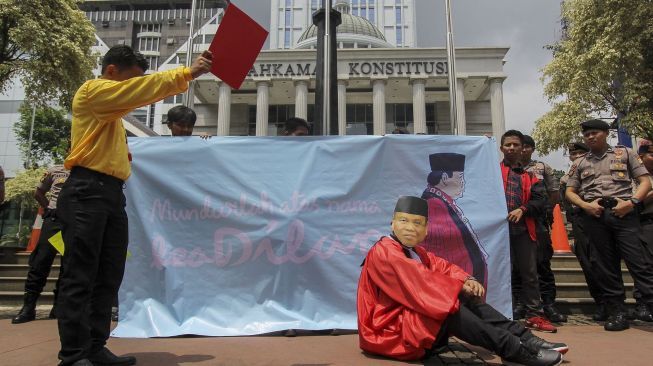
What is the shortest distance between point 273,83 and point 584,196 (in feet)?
104

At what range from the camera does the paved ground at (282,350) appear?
272 cm

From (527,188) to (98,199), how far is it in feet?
11.9

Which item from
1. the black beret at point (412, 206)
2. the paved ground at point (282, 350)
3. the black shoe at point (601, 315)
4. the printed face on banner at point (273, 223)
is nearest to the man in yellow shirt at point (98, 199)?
the paved ground at point (282, 350)

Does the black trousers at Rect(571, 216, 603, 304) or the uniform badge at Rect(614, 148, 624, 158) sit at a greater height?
the uniform badge at Rect(614, 148, 624, 158)

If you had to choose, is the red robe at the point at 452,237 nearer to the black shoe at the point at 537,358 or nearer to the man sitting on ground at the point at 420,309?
the man sitting on ground at the point at 420,309

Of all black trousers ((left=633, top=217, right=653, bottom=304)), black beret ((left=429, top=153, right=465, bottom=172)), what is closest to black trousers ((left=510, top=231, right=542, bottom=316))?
black beret ((left=429, top=153, right=465, bottom=172))

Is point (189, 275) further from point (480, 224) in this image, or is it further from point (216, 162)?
point (480, 224)

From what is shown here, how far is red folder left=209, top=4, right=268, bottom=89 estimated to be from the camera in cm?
315

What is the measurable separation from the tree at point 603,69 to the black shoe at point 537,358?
1500 centimetres

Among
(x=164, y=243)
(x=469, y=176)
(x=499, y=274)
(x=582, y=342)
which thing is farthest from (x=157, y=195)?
(x=582, y=342)

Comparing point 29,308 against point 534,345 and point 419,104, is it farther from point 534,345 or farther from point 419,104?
point 419,104

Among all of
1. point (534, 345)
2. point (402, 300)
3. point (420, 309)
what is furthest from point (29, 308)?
point (534, 345)

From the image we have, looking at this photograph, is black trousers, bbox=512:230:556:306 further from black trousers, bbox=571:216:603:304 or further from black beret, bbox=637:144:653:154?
black beret, bbox=637:144:653:154

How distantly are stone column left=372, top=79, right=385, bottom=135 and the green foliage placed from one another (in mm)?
22192
